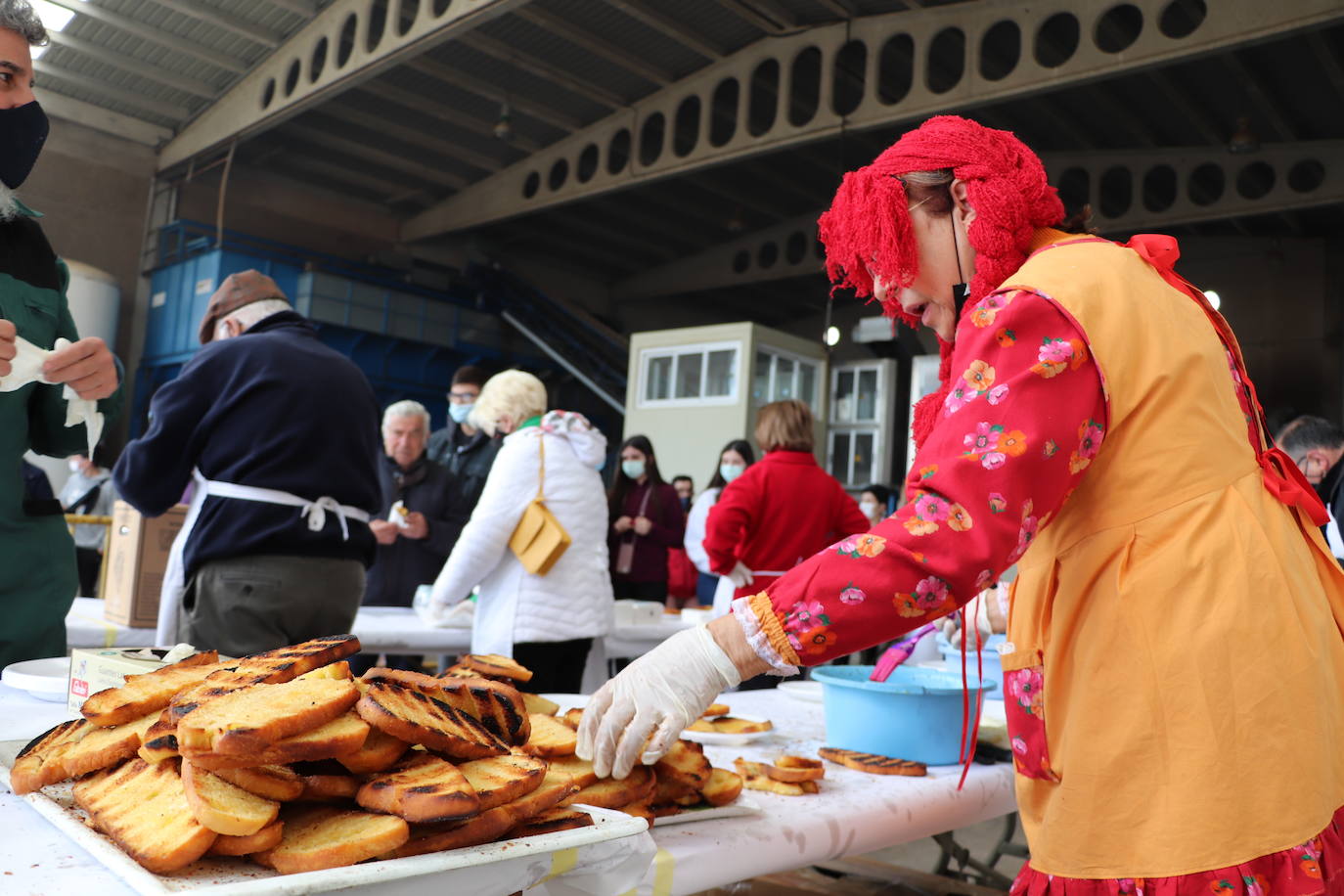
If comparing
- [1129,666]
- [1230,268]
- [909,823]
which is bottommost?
[909,823]

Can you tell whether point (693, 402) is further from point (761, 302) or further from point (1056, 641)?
point (1056, 641)

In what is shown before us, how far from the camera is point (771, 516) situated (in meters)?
4.86

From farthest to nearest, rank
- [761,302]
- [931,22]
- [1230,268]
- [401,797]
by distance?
1. [761,302]
2. [1230,268]
3. [931,22]
4. [401,797]

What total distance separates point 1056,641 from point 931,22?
9817 mm

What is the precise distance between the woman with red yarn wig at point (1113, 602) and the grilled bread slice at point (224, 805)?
0.43 meters

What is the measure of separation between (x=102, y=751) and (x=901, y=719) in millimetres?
1256

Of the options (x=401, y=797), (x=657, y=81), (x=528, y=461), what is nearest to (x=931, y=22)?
(x=657, y=81)

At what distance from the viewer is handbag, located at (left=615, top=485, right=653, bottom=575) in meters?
6.53

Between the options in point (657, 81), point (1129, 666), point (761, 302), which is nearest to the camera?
point (1129, 666)

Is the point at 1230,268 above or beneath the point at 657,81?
beneath

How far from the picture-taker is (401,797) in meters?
0.94

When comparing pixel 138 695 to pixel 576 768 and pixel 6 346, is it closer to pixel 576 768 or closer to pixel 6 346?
pixel 576 768

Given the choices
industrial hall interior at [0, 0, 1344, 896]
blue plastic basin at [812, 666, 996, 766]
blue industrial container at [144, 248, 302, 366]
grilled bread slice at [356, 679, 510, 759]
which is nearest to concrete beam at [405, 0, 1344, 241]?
industrial hall interior at [0, 0, 1344, 896]

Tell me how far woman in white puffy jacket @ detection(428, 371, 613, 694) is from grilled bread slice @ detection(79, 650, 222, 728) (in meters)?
2.03
